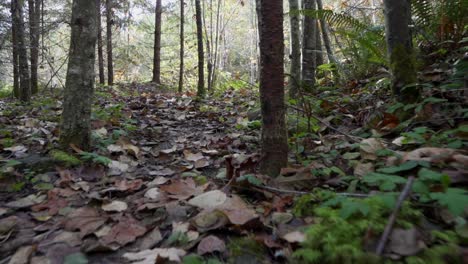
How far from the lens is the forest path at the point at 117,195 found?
68.5 inches

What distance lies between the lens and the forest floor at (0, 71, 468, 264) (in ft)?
4.82

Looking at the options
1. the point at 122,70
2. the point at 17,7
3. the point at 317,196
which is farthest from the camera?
the point at 122,70

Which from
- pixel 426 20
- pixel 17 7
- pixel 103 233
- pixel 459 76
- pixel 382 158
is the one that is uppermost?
pixel 17 7

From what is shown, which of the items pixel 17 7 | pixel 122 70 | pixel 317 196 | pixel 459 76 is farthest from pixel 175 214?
pixel 122 70

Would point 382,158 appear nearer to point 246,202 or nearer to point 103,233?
point 246,202

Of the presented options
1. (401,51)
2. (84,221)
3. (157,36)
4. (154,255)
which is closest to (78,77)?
(84,221)

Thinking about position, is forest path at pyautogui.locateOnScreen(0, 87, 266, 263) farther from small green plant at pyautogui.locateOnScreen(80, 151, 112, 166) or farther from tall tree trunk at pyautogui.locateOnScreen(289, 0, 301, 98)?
tall tree trunk at pyautogui.locateOnScreen(289, 0, 301, 98)

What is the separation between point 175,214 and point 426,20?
4.20 metres

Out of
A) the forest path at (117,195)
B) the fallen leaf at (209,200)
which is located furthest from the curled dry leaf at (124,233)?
the fallen leaf at (209,200)

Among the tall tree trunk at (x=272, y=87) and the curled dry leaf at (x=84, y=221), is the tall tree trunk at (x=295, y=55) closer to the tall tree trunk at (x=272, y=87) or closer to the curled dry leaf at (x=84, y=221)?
the tall tree trunk at (x=272, y=87)

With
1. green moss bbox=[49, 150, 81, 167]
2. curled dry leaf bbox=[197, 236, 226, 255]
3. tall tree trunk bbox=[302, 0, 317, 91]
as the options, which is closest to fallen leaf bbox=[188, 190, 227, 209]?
curled dry leaf bbox=[197, 236, 226, 255]

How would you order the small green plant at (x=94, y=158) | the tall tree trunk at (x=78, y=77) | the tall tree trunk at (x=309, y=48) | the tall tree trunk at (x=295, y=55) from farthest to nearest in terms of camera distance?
the tall tree trunk at (x=309, y=48)
the tall tree trunk at (x=295, y=55)
the tall tree trunk at (x=78, y=77)
the small green plant at (x=94, y=158)

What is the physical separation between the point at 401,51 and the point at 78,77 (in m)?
3.00

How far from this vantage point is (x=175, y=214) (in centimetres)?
202
